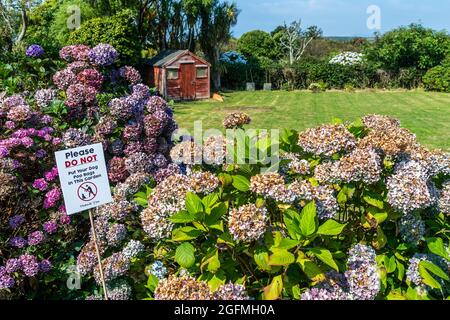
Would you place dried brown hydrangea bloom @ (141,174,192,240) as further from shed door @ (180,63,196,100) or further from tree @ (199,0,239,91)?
tree @ (199,0,239,91)

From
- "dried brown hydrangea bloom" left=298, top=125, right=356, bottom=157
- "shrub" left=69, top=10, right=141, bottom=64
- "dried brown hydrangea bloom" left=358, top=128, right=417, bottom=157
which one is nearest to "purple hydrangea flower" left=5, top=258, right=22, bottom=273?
"dried brown hydrangea bloom" left=298, top=125, right=356, bottom=157

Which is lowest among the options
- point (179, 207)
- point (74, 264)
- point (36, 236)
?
point (74, 264)

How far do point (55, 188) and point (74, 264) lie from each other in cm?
61

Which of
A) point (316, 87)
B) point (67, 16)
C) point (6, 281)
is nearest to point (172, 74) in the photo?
point (67, 16)

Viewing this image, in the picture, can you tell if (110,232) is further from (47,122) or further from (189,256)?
(47,122)

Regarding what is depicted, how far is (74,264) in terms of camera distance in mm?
3285

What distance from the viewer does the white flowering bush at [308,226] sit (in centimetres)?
211

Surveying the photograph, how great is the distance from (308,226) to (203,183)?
0.64 meters

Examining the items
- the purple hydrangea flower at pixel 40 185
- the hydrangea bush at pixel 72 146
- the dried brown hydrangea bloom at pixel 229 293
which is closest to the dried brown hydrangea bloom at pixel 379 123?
the hydrangea bush at pixel 72 146

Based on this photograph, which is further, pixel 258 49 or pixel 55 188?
pixel 258 49

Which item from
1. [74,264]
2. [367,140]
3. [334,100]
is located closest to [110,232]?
[74,264]

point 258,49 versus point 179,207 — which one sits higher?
point 258,49

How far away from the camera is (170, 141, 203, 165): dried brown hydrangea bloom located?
2811 mm

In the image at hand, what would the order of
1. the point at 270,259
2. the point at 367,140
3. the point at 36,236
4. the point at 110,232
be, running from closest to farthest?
the point at 270,259, the point at 367,140, the point at 110,232, the point at 36,236
